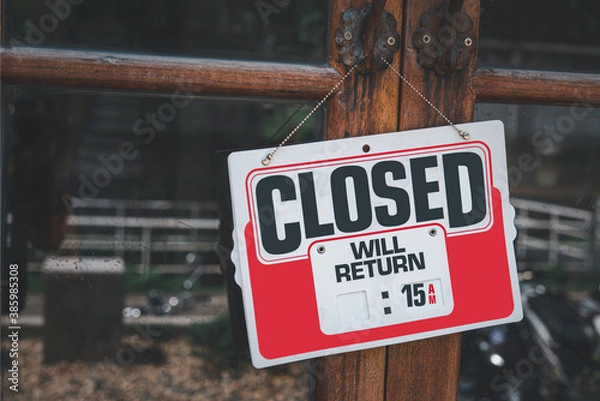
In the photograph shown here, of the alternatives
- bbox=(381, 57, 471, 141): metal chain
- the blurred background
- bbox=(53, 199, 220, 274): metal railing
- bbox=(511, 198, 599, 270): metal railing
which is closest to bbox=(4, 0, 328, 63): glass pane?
the blurred background

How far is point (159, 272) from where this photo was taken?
1.00m

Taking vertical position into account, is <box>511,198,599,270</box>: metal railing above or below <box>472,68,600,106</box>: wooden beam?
below

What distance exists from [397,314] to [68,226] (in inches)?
22.6

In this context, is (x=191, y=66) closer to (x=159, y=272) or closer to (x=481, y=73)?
(x=159, y=272)

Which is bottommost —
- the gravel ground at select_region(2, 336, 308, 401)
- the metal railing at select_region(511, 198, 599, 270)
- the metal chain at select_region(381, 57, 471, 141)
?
the gravel ground at select_region(2, 336, 308, 401)

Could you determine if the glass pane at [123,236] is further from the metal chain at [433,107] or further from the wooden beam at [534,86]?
the wooden beam at [534,86]

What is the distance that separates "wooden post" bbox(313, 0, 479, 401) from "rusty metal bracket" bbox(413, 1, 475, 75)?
0.05ft

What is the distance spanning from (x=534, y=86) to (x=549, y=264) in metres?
0.35

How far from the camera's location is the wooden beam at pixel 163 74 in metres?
0.91

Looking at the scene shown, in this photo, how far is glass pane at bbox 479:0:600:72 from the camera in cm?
107

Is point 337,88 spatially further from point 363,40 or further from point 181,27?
point 181,27

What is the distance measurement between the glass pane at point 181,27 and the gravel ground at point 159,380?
1.66 ft

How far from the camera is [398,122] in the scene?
1005 millimetres

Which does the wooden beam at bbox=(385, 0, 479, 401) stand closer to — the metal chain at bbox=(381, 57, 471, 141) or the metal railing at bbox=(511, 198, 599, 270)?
the metal chain at bbox=(381, 57, 471, 141)
